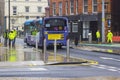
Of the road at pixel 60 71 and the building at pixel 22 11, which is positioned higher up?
the building at pixel 22 11

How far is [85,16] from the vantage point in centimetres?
6462

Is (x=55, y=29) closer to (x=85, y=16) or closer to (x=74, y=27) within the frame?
(x=85, y=16)

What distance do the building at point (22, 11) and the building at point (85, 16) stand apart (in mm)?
40382

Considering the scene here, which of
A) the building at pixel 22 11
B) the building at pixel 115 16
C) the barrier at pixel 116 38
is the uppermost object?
the building at pixel 22 11

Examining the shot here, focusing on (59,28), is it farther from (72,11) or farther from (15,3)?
(15,3)

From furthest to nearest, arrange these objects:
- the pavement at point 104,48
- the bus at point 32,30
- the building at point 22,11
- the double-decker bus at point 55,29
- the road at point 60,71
→ the building at point 22,11 < the bus at point 32,30 < the double-decker bus at point 55,29 < the pavement at point 104,48 < the road at point 60,71

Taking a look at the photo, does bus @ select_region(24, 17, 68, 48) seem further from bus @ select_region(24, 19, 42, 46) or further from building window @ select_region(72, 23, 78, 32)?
building window @ select_region(72, 23, 78, 32)

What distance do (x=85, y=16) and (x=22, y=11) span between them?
5249 cm

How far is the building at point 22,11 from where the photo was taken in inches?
4385

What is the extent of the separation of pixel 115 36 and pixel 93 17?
587cm

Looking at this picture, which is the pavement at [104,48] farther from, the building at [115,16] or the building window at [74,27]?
the building window at [74,27]

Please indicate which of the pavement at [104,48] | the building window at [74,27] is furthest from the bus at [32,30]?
the building window at [74,27]

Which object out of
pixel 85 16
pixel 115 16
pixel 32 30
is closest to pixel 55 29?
pixel 32 30

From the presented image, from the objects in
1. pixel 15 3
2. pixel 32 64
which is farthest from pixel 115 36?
pixel 15 3
